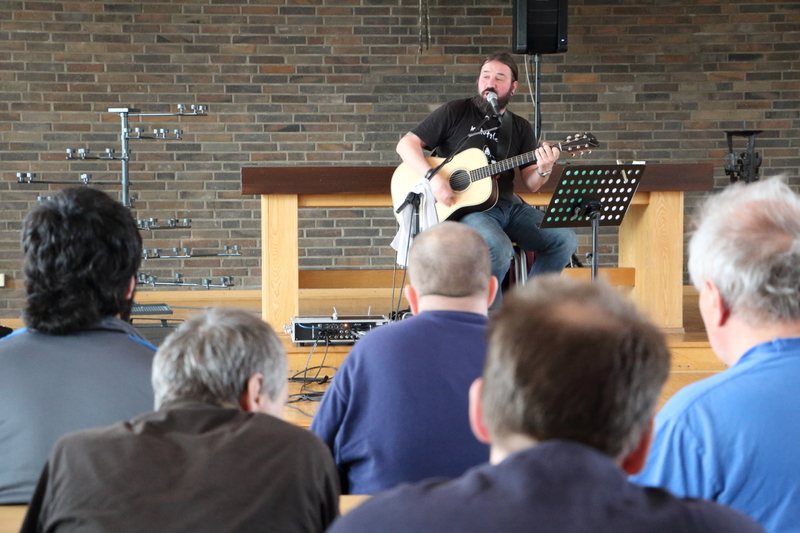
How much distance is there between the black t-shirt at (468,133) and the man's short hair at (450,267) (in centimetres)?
232

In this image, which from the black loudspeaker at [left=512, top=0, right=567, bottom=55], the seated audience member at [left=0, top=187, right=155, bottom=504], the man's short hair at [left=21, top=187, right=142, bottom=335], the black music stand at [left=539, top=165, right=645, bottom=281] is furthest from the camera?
the black loudspeaker at [left=512, top=0, right=567, bottom=55]

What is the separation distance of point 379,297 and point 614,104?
7.81ft

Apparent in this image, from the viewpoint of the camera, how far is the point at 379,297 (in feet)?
21.6

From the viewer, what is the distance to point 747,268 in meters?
1.28

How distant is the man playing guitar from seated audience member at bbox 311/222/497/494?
7.52 feet

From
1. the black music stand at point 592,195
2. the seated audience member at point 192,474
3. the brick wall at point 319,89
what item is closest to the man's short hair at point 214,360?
the seated audience member at point 192,474

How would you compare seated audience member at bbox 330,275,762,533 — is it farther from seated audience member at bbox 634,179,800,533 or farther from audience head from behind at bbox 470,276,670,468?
seated audience member at bbox 634,179,800,533

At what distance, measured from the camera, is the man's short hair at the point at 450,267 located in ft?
5.68

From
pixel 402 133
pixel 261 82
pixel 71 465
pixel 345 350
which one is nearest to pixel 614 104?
pixel 402 133

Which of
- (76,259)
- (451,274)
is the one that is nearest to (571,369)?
(451,274)

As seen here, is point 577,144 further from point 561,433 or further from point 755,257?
point 561,433

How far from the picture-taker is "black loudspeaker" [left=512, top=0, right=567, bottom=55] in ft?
17.5

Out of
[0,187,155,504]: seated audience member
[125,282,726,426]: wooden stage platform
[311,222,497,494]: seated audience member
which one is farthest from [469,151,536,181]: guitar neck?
[0,187,155,504]: seated audience member

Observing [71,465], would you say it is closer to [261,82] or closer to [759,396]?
[759,396]
